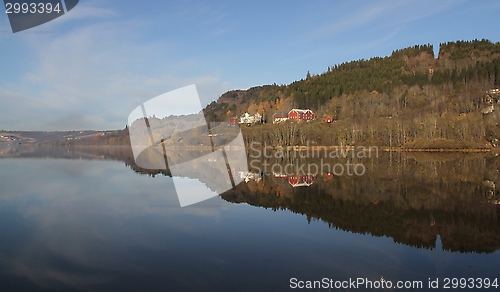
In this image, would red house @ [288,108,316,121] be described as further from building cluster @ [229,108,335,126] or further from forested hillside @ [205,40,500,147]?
forested hillside @ [205,40,500,147]

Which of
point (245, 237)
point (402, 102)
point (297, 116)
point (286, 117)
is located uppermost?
point (286, 117)

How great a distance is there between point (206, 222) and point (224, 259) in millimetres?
4592

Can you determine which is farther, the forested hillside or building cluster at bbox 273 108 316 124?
building cluster at bbox 273 108 316 124

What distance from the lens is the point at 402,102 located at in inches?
3784

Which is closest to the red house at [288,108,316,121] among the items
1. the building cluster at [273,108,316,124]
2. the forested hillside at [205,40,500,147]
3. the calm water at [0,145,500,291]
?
the building cluster at [273,108,316,124]

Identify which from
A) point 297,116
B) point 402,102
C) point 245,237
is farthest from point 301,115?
point 245,237

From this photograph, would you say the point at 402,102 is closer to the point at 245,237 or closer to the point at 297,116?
the point at 297,116

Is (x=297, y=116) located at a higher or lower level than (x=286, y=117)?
lower

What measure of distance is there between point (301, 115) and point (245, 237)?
9827cm

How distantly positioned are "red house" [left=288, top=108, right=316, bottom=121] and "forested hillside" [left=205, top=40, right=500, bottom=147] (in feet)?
9.72

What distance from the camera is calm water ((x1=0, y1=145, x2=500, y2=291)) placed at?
8898 millimetres

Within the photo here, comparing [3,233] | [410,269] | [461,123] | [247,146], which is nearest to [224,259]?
[410,269]

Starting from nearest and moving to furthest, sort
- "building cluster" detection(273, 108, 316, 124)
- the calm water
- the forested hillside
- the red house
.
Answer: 1. the calm water
2. the forested hillside
3. the red house
4. "building cluster" detection(273, 108, 316, 124)

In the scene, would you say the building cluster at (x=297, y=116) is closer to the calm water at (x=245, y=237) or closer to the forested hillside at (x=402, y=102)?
the forested hillside at (x=402, y=102)
